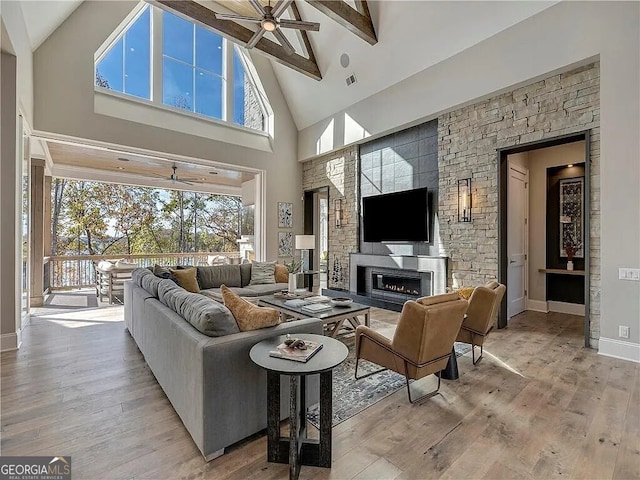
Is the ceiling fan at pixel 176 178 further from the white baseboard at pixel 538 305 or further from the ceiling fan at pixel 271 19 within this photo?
the white baseboard at pixel 538 305

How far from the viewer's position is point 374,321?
5.09 metres

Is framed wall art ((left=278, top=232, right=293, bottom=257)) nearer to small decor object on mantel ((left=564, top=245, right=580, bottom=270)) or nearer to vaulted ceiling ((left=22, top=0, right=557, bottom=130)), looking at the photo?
vaulted ceiling ((left=22, top=0, right=557, bottom=130))

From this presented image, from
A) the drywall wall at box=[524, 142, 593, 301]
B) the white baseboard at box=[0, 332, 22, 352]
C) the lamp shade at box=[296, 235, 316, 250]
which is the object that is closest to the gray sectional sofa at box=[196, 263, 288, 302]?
the lamp shade at box=[296, 235, 316, 250]

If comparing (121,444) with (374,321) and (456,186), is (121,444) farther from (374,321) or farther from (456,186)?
(456,186)

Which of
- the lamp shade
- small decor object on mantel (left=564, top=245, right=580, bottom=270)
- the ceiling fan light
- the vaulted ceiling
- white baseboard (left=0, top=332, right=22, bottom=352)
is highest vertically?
the vaulted ceiling

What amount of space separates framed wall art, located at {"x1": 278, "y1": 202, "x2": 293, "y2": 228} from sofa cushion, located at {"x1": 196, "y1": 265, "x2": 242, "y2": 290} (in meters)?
2.12

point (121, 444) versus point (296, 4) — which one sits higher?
point (296, 4)

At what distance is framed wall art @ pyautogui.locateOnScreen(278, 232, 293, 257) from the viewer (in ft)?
26.1

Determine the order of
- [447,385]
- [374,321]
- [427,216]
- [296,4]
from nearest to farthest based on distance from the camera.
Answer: [447,385] < [374,321] < [427,216] < [296,4]

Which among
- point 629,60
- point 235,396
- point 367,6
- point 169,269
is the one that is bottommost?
point 235,396

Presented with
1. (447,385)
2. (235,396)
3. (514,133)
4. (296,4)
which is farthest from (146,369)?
(296,4)

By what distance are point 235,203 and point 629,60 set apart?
1112 cm

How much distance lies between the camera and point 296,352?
189 centimetres

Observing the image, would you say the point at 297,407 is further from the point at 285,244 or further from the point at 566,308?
the point at 285,244
